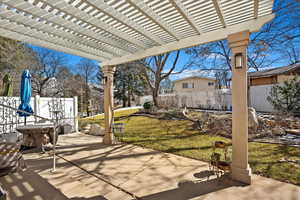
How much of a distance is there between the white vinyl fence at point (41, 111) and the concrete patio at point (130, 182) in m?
2.93

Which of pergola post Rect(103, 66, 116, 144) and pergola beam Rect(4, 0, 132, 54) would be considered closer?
pergola beam Rect(4, 0, 132, 54)

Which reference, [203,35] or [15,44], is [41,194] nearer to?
[203,35]

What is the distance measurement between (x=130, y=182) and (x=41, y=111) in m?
6.06

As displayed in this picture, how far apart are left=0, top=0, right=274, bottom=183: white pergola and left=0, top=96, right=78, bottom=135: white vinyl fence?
3971mm

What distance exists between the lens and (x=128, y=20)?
2801 mm

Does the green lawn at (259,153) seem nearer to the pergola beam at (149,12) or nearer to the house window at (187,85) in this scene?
the pergola beam at (149,12)

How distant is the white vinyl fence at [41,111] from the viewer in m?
5.90

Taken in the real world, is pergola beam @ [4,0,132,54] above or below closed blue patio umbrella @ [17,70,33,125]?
above

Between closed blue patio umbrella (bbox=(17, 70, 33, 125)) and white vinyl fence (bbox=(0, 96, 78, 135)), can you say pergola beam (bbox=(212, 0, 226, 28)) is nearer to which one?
closed blue patio umbrella (bbox=(17, 70, 33, 125))

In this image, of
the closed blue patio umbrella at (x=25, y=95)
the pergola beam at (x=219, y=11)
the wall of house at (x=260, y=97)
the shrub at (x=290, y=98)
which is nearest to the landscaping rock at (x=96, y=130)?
the closed blue patio umbrella at (x=25, y=95)

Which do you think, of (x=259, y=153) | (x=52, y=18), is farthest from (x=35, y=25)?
(x=259, y=153)

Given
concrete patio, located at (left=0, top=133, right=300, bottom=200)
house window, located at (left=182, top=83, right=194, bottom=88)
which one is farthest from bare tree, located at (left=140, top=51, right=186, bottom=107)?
concrete patio, located at (left=0, top=133, right=300, bottom=200)

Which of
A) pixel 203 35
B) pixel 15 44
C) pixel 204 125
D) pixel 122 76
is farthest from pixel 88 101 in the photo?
pixel 203 35

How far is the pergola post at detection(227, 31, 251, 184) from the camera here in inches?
108
